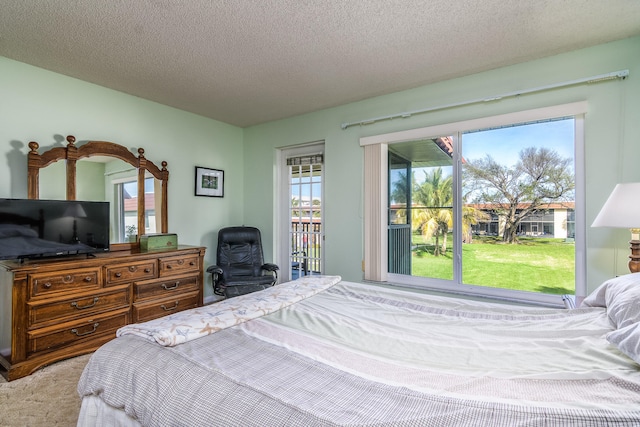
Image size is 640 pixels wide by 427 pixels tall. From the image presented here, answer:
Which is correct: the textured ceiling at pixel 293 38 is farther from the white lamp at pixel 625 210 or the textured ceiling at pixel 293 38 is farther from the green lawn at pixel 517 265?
the green lawn at pixel 517 265

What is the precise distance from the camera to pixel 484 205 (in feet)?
9.71

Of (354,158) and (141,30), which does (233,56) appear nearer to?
(141,30)

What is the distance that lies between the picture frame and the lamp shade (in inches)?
156

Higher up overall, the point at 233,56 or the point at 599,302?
the point at 233,56

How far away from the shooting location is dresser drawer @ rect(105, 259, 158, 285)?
8.95ft

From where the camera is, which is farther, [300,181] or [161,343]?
[300,181]

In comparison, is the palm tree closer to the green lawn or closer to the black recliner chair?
the green lawn

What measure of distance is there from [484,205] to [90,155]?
12.6 feet

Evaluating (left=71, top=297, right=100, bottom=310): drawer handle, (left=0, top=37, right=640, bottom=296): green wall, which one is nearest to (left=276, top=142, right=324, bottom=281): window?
(left=0, top=37, right=640, bottom=296): green wall

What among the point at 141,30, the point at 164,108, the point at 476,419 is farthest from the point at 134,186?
the point at 476,419

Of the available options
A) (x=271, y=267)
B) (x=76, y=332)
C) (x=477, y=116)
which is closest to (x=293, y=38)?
(x=477, y=116)

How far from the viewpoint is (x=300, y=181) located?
4258mm

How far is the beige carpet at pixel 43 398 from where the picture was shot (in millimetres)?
1812

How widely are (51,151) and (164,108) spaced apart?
1.29 m
